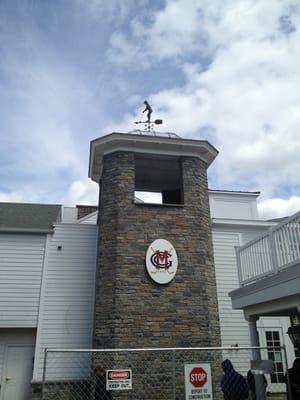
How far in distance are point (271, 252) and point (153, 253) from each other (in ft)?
11.5

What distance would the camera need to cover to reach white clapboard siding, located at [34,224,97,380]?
967 cm

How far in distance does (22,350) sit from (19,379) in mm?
724

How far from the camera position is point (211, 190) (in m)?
17.2

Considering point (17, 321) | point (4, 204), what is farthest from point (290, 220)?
point (4, 204)

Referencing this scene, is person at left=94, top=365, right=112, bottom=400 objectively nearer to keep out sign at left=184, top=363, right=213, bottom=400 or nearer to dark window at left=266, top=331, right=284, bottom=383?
keep out sign at left=184, top=363, right=213, bottom=400

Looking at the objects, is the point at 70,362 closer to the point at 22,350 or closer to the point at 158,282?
the point at 22,350

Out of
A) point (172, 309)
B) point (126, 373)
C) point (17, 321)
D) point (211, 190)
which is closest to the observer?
point (126, 373)

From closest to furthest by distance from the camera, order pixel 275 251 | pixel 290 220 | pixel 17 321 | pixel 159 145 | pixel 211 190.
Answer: pixel 290 220, pixel 275 251, pixel 17 321, pixel 159 145, pixel 211 190

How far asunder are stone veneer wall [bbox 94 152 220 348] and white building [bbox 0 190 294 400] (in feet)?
3.34

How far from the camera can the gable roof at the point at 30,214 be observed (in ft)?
48.8

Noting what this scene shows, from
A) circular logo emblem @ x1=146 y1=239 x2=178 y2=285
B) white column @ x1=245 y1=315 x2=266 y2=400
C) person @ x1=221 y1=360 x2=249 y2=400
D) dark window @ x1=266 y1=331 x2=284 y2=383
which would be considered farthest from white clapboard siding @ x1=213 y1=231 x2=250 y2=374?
person @ x1=221 y1=360 x2=249 y2=400

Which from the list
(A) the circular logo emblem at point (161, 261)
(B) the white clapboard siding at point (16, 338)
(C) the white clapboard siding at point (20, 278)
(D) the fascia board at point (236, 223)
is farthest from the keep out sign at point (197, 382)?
(D) the fascia board at point (236, 223)

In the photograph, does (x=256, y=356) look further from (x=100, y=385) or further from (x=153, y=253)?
(x=153, y=253)

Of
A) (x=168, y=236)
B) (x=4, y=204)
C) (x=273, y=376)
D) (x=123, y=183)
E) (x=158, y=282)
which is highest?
(x=4, y=204)
